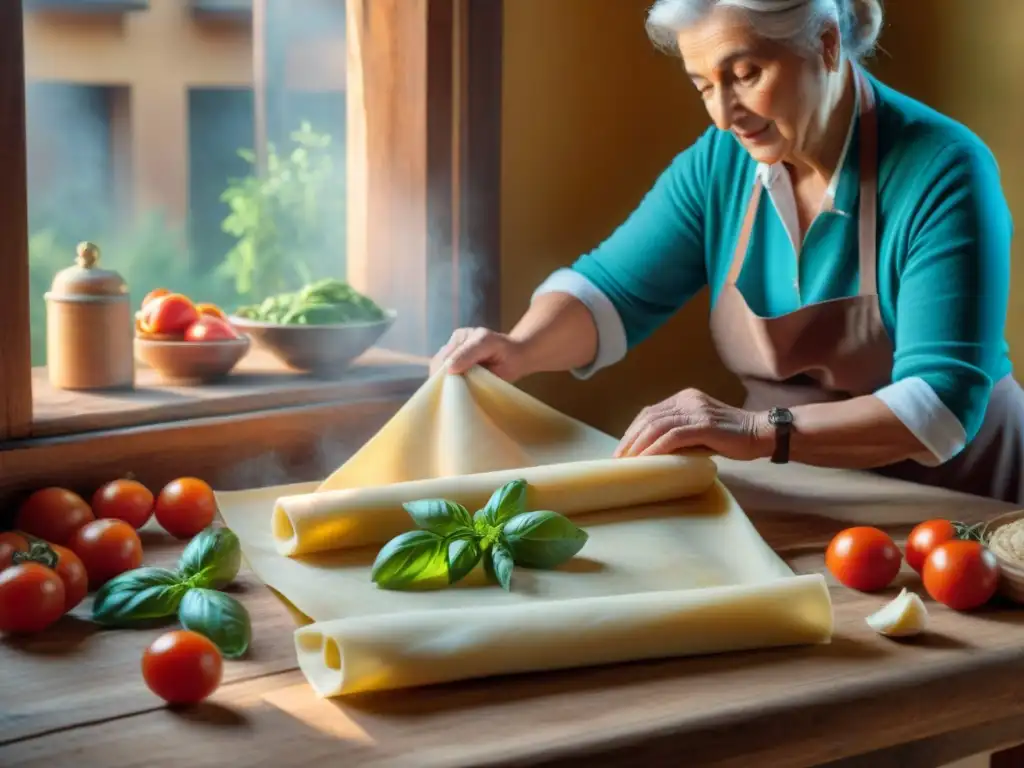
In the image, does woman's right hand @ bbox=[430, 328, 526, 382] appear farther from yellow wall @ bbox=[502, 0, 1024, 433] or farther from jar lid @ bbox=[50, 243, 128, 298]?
yellow wall @ bbox=[502, 0, 1024, 433]

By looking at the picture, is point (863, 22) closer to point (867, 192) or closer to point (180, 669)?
point (867, 192)

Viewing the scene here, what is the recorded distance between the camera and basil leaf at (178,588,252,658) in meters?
1.22

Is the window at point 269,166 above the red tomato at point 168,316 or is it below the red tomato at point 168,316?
above

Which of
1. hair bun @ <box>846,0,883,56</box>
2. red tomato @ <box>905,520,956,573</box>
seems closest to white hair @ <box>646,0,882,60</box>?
hair bun @ <box>846,0,883,56</box>

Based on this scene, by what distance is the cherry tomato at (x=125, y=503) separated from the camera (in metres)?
1.65

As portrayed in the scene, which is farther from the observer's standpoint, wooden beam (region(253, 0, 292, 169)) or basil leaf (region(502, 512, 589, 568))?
wooden beam (region(253, 0, 292, 169))

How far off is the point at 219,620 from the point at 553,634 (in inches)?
12.6

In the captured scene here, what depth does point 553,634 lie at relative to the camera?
3.90 ft

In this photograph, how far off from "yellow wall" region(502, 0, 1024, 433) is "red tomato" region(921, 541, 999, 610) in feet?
4.59

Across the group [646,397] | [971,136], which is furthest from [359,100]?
[971,136]

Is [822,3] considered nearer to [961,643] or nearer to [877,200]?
[877,200]

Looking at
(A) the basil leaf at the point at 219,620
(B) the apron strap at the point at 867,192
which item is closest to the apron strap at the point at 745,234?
(B) the apron strap at the point at 867,192

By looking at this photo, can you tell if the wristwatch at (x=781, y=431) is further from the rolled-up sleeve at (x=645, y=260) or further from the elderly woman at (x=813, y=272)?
the rolled-up sleeve at (x=645, y=260)

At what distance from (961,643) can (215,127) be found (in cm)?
167
